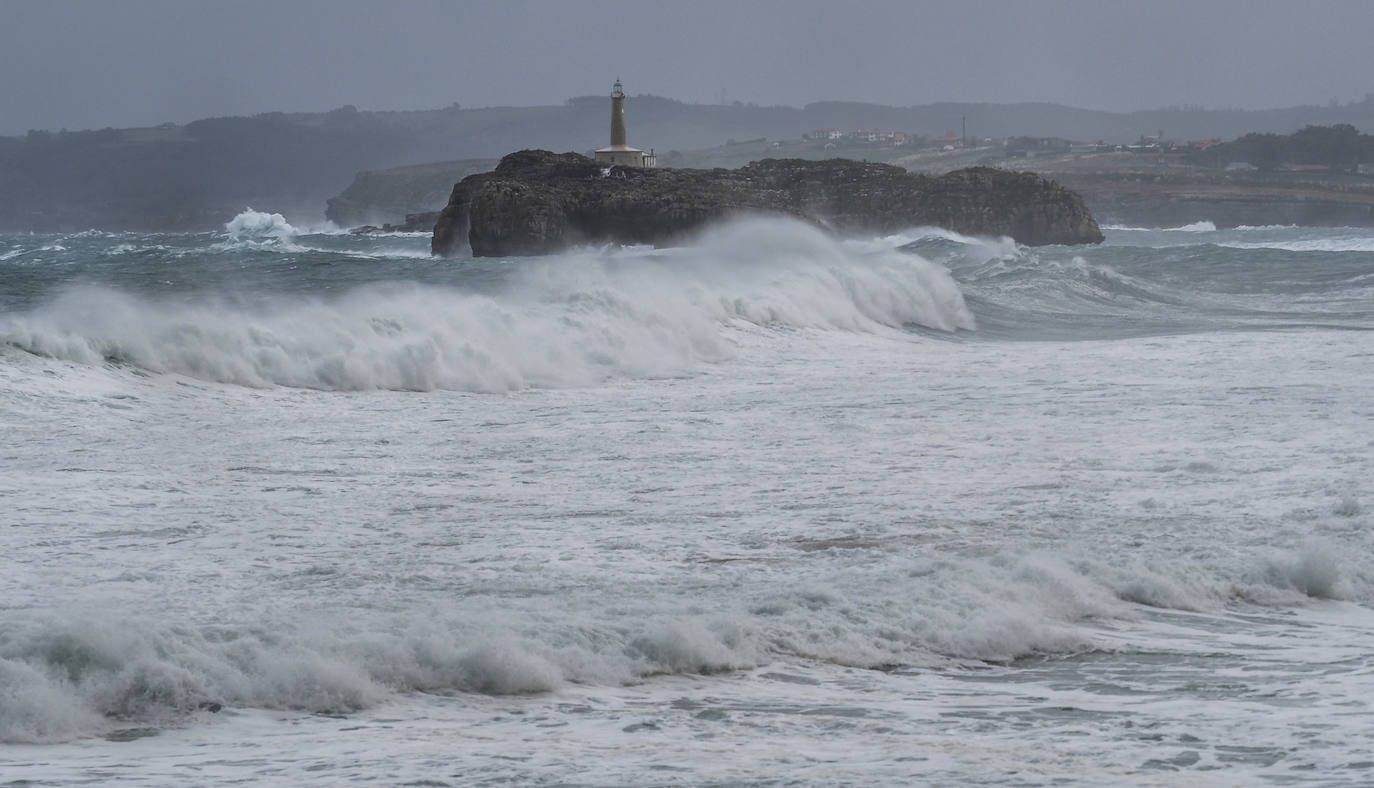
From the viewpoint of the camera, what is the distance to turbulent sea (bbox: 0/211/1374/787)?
16.7 feet

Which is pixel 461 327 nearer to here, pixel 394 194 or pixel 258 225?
pixel 258 225

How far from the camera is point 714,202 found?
5600 cm

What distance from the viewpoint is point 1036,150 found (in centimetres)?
16050

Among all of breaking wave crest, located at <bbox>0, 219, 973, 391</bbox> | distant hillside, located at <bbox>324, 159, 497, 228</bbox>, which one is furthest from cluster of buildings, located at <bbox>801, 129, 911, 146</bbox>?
breaking wave crest, located at <bbox>0, 219, 973, 391</bbox>

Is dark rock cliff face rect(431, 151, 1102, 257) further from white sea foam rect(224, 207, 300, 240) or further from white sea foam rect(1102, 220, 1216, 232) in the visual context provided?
white sea foam rect(1102, 220, 1216, 232)

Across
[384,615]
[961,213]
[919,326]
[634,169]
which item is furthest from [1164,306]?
[961,213]

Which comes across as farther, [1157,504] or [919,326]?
[919,326]

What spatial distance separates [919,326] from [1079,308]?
17.4 feet

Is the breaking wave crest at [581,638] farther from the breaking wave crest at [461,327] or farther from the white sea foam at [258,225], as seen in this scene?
the white sea foam at [258,225]

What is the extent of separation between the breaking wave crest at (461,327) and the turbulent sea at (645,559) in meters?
0.07

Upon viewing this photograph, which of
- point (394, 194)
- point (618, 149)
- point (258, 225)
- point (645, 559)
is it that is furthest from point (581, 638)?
point (394, 194)

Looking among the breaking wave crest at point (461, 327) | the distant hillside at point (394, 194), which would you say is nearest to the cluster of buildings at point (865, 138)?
the distant hillside at point (394, 194)

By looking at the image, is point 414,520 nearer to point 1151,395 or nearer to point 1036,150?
point 1151,395

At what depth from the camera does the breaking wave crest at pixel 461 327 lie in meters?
14.4
